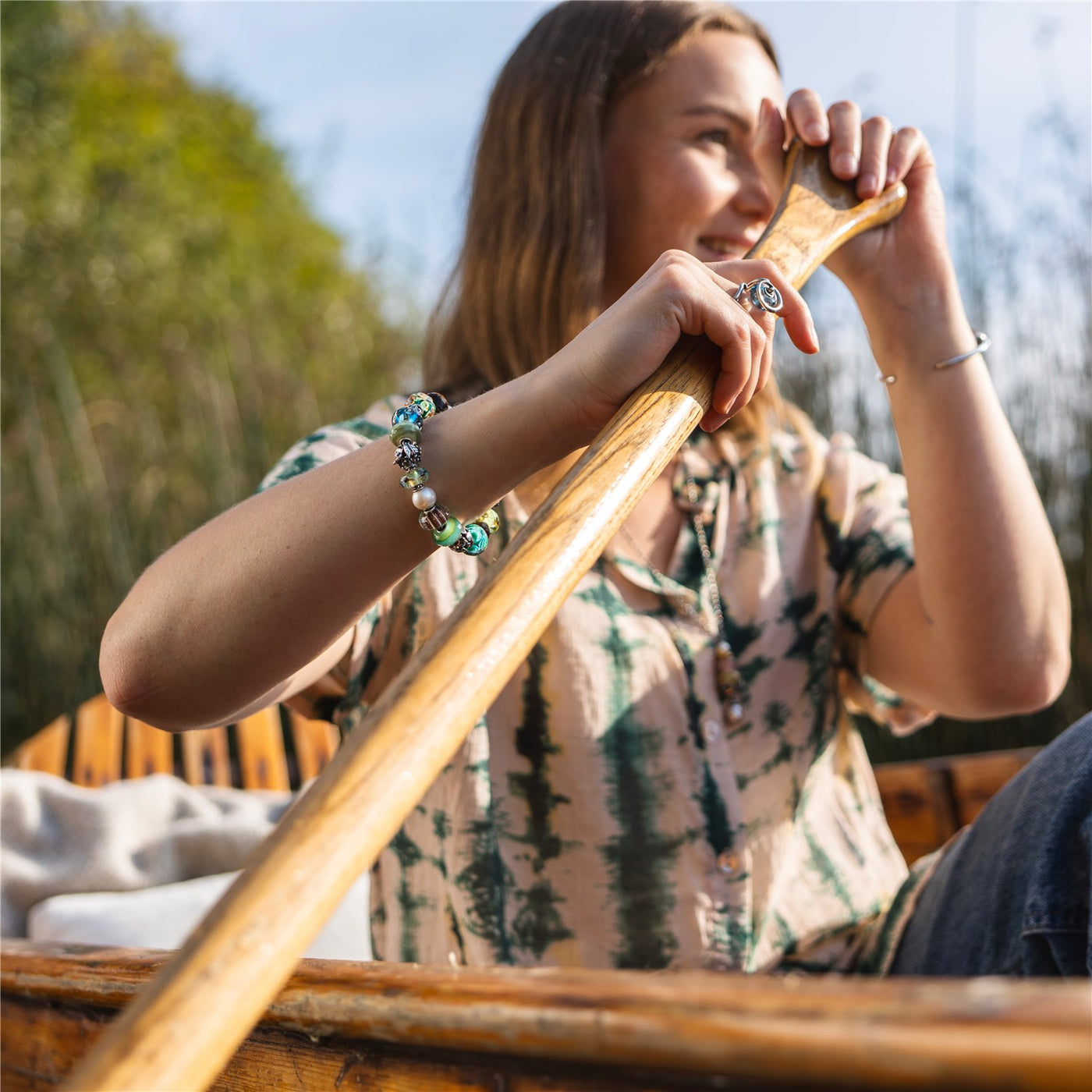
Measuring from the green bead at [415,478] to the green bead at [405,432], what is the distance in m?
0.02

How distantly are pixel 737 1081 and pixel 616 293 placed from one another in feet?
3.47

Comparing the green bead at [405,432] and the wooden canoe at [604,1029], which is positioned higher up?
the green bead at [405,432]

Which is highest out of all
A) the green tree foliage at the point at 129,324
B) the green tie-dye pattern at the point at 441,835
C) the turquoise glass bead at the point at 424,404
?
the green tree foliage at the point at 129,324

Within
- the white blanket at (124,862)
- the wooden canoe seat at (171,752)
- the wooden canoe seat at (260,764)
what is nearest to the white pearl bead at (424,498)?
the white blanket at (124,862)

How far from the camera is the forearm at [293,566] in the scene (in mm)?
737

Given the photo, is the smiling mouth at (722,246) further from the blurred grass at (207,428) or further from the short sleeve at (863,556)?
the blurred grass at (207,428)

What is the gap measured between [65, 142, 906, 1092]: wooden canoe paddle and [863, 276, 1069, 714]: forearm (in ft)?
1.62

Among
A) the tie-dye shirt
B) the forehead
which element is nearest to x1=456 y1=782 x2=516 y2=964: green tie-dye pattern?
the tie-dye shirt

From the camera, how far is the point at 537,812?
106 centimetres

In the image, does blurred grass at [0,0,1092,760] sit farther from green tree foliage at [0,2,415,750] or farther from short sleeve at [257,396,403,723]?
short sleeve at [257,396,403,723]

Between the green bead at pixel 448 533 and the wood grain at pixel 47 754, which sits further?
the wood grain at pixel 47 754

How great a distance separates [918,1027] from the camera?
0.99ft

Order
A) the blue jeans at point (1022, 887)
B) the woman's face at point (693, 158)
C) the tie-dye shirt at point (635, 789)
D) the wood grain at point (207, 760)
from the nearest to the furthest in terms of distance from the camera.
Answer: the blue jeans at point (1022, 887), the tie-dye shirt at point (635, 789), the woman's face at point (693, 158), the wood grain at point (207, 760)

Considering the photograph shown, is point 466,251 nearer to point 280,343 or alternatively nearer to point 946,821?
point 946,821
